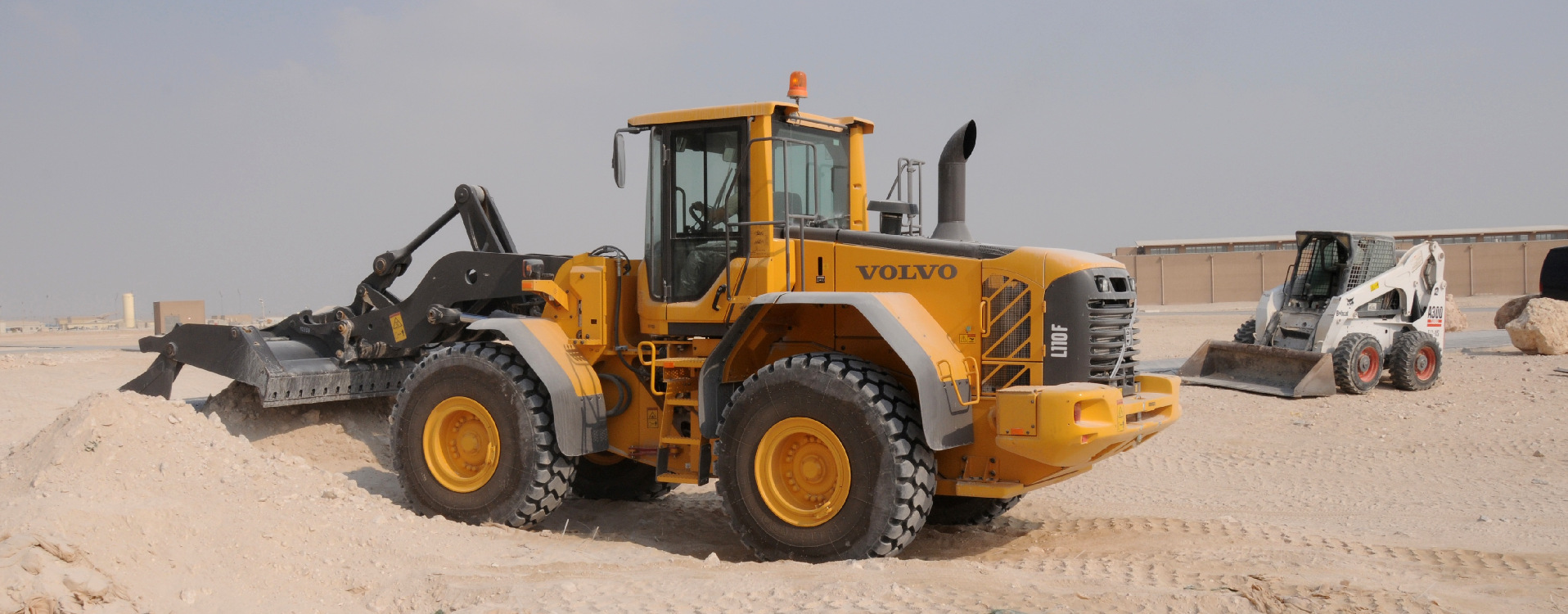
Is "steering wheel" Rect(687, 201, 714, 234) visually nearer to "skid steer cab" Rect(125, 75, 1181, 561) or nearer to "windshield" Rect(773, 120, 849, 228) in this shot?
"skid steer cab" Rect(125, 75, 1181, 561)

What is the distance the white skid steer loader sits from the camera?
14781 millimetres

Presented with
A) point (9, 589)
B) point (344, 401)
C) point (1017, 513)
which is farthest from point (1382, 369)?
point (9, 589)

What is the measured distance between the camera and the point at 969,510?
7672 mm

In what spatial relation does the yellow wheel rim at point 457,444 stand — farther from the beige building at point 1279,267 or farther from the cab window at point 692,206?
the beige building at point 1279,267

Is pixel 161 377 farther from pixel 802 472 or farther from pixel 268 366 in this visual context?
pixel 802 472

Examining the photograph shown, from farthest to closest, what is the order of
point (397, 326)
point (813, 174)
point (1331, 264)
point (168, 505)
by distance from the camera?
1. point (1331, 264)
2. point (397, 326)
3. point (813, 174)
4. point (168, 505)

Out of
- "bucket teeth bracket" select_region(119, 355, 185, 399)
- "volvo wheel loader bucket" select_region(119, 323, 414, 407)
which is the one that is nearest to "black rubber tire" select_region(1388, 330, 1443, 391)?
"volvo wheel loader bucket" select_region(119, 323, 414, 407)

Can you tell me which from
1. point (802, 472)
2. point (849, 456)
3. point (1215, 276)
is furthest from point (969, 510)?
point (1215, 276)

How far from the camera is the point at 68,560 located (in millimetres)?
5441

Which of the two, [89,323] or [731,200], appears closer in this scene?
[731,200]

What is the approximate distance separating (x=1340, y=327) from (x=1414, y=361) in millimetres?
1185

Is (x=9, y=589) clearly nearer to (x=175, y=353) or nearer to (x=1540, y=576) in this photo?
(x=175, y=353)

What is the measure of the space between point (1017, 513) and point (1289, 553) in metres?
2.13

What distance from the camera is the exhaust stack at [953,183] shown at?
6.96 metres
